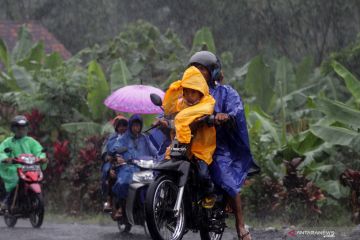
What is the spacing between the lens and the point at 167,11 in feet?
98.6

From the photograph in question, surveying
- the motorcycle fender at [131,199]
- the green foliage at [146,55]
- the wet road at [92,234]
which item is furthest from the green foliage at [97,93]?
the motorcycle fender at [131,199]

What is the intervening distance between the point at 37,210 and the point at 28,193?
39 cm

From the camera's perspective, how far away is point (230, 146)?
870 cm

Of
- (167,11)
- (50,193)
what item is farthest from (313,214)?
(167,11)

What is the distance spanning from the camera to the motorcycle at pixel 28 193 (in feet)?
43.6

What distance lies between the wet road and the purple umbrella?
1746 mm

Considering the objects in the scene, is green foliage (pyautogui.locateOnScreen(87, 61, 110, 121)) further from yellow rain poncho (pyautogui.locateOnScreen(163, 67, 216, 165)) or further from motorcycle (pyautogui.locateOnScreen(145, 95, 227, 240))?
motorcycle (pyautogui.locateOnScreen(145, 95, 227, 240))

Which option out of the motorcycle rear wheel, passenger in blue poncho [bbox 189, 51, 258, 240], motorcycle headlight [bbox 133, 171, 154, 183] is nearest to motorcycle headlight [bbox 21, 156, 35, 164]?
motorcycle headlight [bbox 133, 171, 154, 183]

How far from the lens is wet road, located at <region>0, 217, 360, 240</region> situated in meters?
11.1

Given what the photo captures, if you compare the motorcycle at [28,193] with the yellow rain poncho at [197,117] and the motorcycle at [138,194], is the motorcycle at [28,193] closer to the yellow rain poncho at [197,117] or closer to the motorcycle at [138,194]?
the motorcycle at [138,194]

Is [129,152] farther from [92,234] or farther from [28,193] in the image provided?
[28,193]

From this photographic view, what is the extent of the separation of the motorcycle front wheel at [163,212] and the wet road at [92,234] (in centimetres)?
299

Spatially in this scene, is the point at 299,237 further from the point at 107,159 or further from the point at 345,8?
the point at 345,8

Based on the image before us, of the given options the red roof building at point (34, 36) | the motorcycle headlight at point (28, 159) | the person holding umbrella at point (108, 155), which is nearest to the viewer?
the person holding umbrella at point (108, 155)
